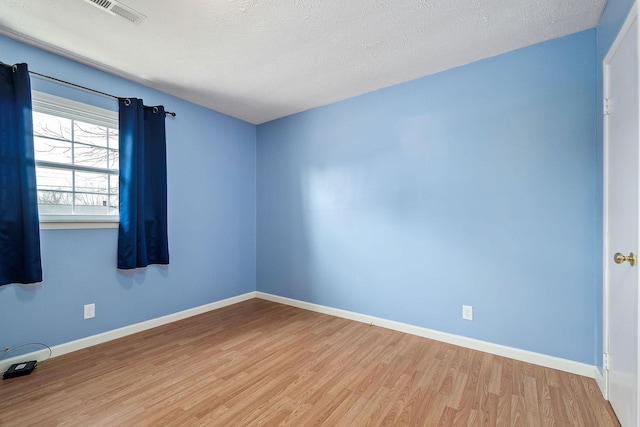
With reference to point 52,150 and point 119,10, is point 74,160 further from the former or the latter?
point 119,10

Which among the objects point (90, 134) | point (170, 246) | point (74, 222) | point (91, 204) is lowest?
point (170, 246)

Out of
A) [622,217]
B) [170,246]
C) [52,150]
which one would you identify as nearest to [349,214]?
[170,246]

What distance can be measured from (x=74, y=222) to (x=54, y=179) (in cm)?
39

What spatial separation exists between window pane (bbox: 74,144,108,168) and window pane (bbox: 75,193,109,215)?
285mm

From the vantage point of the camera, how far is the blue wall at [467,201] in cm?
210

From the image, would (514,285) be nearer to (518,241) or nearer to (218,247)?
(518,241)

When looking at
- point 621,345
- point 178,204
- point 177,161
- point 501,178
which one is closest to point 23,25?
point 177,161

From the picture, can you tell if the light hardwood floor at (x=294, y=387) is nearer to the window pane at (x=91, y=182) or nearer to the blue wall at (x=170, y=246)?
the blue wall at (x=170, y=246)

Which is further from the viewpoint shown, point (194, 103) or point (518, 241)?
point (194, 103)

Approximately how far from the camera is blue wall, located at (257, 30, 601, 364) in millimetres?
2104

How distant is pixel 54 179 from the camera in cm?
236

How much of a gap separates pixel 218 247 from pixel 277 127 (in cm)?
182

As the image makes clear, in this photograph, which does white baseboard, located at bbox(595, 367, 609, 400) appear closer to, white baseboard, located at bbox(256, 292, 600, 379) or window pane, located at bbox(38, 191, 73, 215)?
white baseboard, located at bbox(256, 292, 600, 379)

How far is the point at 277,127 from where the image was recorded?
3.93 metres
